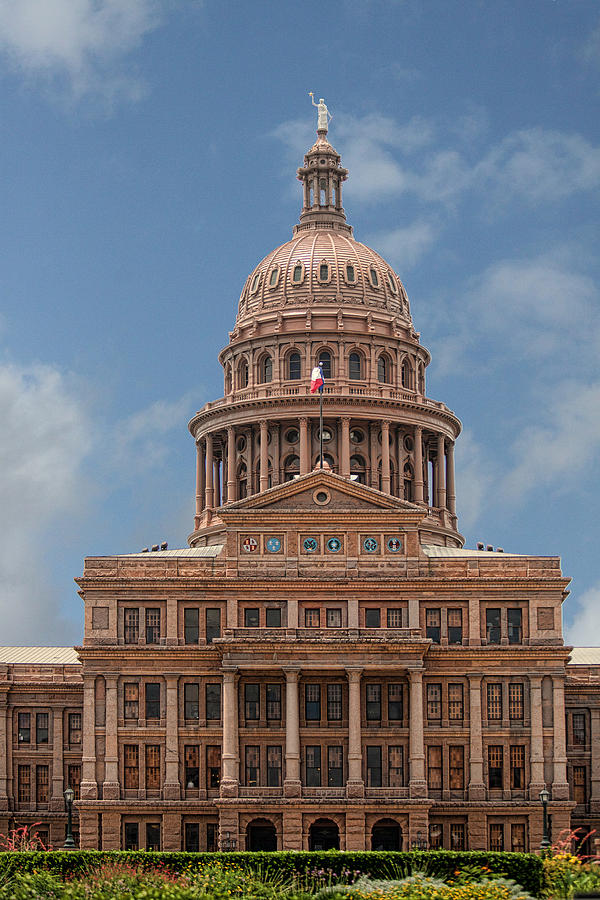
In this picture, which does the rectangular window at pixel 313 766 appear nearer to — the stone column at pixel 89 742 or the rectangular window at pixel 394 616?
the rectangular window at pixel 394 616

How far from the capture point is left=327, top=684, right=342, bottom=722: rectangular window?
11588cm

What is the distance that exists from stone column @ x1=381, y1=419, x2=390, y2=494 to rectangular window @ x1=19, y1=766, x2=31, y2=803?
35761 millimetres

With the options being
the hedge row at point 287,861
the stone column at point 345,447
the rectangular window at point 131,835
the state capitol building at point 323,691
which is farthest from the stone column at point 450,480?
the hedge row at point 287,861

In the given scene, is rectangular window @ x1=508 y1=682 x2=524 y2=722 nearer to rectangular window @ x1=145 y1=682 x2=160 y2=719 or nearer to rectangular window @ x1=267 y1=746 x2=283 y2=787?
rectangular window @ x1=267 y1=746 x2=283 y2=787

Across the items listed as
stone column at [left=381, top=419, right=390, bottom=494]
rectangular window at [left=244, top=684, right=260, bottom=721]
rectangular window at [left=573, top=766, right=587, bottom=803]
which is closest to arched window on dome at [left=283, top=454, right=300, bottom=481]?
stone column at [left=381, top=419, right=390, bottom=494]

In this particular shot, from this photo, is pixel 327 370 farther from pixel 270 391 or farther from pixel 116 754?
pixel 116 754

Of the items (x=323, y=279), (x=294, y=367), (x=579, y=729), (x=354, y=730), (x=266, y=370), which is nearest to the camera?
(x=354, y=730)

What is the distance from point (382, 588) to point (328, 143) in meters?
57.2

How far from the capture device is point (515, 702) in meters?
116

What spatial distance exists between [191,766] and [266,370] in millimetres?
44656

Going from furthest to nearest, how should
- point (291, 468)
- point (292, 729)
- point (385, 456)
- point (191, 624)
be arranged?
point (291, 468) → point (385, 456) → point (191, 624) → point (292, 729)

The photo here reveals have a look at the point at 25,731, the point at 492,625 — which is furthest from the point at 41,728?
the point at 492,625

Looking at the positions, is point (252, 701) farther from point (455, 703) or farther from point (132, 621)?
point (455, 703)

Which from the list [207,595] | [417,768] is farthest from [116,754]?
[417,768]
